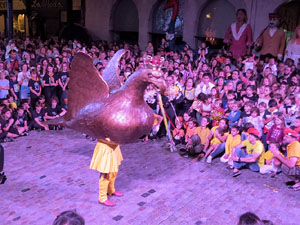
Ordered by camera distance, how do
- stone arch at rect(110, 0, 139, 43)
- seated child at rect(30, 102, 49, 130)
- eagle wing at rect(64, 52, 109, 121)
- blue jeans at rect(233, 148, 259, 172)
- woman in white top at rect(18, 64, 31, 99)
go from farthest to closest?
stone arch at rect(110, 0, 139, 43) < woman in white top at rect(18, 64, 31, 99) < seated child at rect(30, 102, 49, 130) < blue jeans at rect(233, 148, 259, 172) < eagle wing at rect(64, 52, 109, 121)

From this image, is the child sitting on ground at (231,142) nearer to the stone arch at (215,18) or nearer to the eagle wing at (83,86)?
the eagle wing at (83,86)

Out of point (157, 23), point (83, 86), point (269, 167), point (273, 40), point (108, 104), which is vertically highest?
point (157, 23)

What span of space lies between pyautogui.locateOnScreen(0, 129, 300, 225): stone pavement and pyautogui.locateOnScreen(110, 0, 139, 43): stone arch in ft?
34.3

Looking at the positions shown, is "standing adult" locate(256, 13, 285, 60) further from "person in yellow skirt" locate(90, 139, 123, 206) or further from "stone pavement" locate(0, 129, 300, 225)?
"person in yellow skirt" locate(90, 139, 123, 206)

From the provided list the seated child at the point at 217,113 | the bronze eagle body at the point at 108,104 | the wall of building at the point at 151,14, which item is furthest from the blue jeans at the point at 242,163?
the wall of building at the point at 151,14

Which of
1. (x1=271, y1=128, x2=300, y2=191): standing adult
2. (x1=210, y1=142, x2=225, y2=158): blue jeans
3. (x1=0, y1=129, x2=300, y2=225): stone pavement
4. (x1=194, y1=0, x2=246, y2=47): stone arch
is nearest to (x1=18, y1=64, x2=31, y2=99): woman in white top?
(x1=0, y1=129, x2=300, y2=225): stone pavement

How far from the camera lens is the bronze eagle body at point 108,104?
3312mm

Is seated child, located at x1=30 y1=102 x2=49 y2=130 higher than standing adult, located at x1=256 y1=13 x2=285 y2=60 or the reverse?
the reverse

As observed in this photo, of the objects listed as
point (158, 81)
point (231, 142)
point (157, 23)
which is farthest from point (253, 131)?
point (157, 23)

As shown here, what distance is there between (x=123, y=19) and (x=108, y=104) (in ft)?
44.3

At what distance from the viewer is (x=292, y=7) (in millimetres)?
11734

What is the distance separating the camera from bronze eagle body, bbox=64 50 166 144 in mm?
3312

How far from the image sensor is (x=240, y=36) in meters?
10.5

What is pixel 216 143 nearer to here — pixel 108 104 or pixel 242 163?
pixel 242 163
